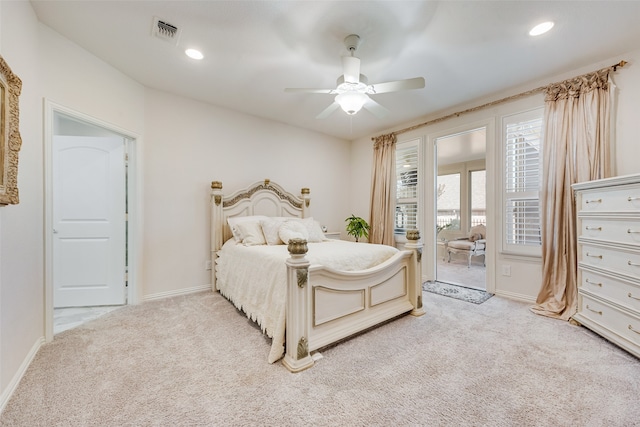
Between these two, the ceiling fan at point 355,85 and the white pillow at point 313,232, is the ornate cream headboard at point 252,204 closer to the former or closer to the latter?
the white pillow at point 313,232

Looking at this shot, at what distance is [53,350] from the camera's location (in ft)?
6.49

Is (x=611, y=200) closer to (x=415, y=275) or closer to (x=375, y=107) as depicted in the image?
(x=415, y=275)

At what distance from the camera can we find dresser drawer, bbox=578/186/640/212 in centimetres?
188

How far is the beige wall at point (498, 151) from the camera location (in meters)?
2.40

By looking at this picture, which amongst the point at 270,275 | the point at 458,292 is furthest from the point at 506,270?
the point at 270,275

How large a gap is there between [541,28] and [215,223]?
3.77 m

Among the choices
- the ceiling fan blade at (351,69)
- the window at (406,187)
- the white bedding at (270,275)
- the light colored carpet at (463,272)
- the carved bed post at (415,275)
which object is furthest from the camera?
the window at (406,187)

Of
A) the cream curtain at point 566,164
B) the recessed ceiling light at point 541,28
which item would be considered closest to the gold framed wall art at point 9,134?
the recessed ceiling light at point 541,28

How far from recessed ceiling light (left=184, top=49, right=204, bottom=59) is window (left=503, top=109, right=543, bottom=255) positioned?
3.51 metres

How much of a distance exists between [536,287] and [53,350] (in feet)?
15.1

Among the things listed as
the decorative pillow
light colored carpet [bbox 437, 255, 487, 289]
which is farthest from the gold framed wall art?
light colored carpet [bbox 437, 255, 487, 289]

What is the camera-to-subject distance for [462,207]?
21.4 feet

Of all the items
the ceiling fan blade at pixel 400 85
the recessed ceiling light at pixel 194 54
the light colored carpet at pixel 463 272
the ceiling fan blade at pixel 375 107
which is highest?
the recessed ceiling light at pixel 194 54

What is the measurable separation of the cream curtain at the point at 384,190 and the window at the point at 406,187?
0.10 metres
